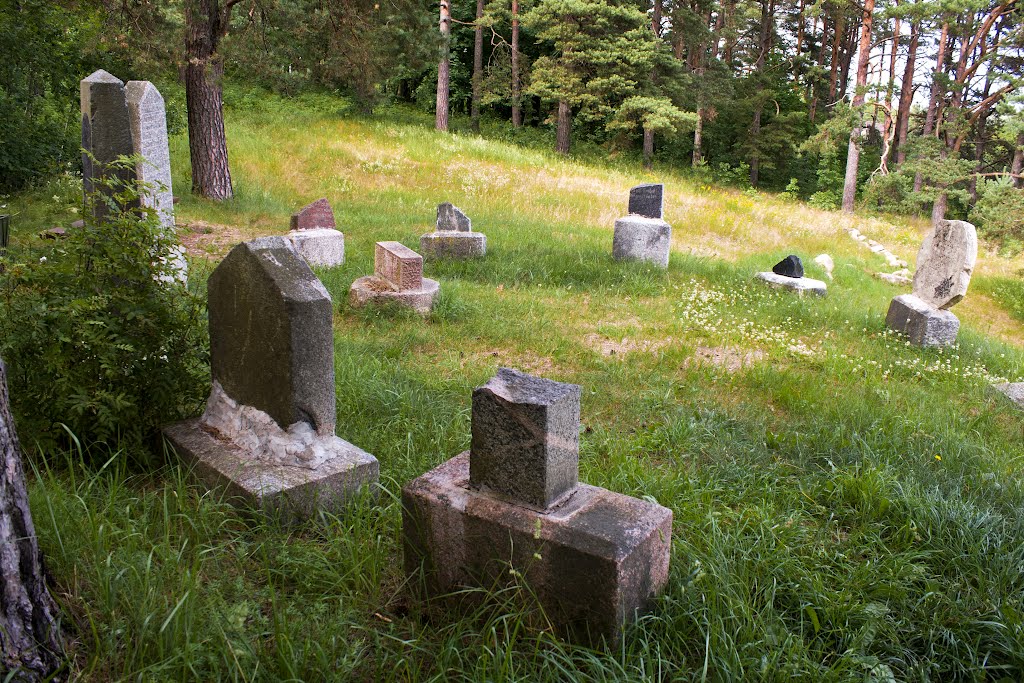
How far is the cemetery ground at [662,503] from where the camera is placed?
A: 2.33 metres

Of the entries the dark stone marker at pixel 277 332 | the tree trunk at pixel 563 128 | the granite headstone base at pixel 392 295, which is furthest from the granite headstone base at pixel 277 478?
the tree trunk at pixel 563 128

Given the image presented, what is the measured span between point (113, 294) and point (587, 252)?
8.08 metres

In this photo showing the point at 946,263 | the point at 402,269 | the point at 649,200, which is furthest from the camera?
the point at 649,200

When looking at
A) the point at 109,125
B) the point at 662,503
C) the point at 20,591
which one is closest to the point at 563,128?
A: the point at 109,125

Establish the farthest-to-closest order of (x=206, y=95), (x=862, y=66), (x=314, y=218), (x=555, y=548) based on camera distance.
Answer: (x=862, y=66), (x=206, y=95), (x=314, y=218), (x=555, y=548)

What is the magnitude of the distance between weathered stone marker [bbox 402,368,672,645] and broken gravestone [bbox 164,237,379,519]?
25.1 inches

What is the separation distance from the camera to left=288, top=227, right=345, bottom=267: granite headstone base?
30.4ft

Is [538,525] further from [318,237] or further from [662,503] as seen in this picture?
[318,237]

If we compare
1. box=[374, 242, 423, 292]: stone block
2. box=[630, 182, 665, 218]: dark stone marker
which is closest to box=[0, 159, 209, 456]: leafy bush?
box=[374, 242, 423, 292]: stone block

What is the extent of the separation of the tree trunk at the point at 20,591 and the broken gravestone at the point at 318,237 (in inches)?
276

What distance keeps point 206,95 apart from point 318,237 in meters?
5.04

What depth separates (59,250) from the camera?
364 cm

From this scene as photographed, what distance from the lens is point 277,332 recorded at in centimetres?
Answer: 318

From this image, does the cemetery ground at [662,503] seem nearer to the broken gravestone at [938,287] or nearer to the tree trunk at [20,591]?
the tree trunk at [20,591]
